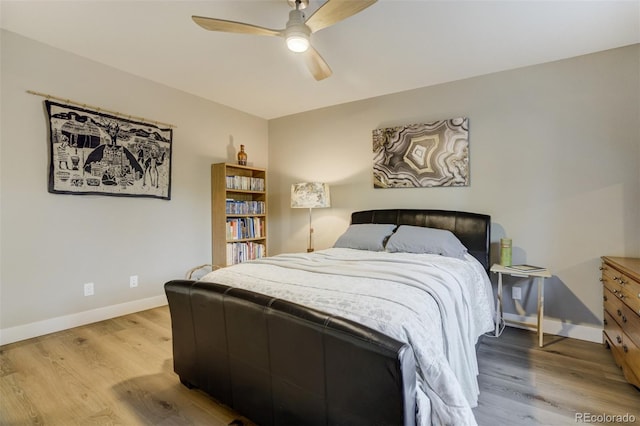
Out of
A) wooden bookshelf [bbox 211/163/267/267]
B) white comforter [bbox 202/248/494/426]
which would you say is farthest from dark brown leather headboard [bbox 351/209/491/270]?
wooden bookshelf [bbox 211/163/267/267]

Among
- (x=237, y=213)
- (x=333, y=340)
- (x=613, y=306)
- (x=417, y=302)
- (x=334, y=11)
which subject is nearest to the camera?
(x=333, y=340)

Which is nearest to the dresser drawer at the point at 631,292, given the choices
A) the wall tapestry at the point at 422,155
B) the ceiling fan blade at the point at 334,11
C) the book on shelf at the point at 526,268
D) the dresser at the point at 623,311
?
the dresser at the point at 623,311

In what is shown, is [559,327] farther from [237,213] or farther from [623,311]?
[237,213]

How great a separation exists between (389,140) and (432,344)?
107 inches

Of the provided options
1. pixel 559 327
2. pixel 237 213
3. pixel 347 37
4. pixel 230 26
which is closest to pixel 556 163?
pixel 559 327

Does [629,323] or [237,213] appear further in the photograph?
[237,213]

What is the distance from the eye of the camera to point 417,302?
1.35 meters

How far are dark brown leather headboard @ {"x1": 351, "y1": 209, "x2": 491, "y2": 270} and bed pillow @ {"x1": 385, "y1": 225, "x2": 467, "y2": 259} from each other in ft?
0.46

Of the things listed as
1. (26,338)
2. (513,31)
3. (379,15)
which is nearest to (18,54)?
(26,338)

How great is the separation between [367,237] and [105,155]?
2.66m

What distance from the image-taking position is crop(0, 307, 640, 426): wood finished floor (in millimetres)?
1596

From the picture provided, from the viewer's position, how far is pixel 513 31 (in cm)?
227

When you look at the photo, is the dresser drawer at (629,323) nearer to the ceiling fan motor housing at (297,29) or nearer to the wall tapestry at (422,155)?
the wall tapestry at (422,155)

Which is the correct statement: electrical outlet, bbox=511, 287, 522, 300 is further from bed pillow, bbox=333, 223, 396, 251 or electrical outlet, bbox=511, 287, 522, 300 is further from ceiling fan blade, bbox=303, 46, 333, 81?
ceiling fan blade, bbox=303, 46, 333, 81
